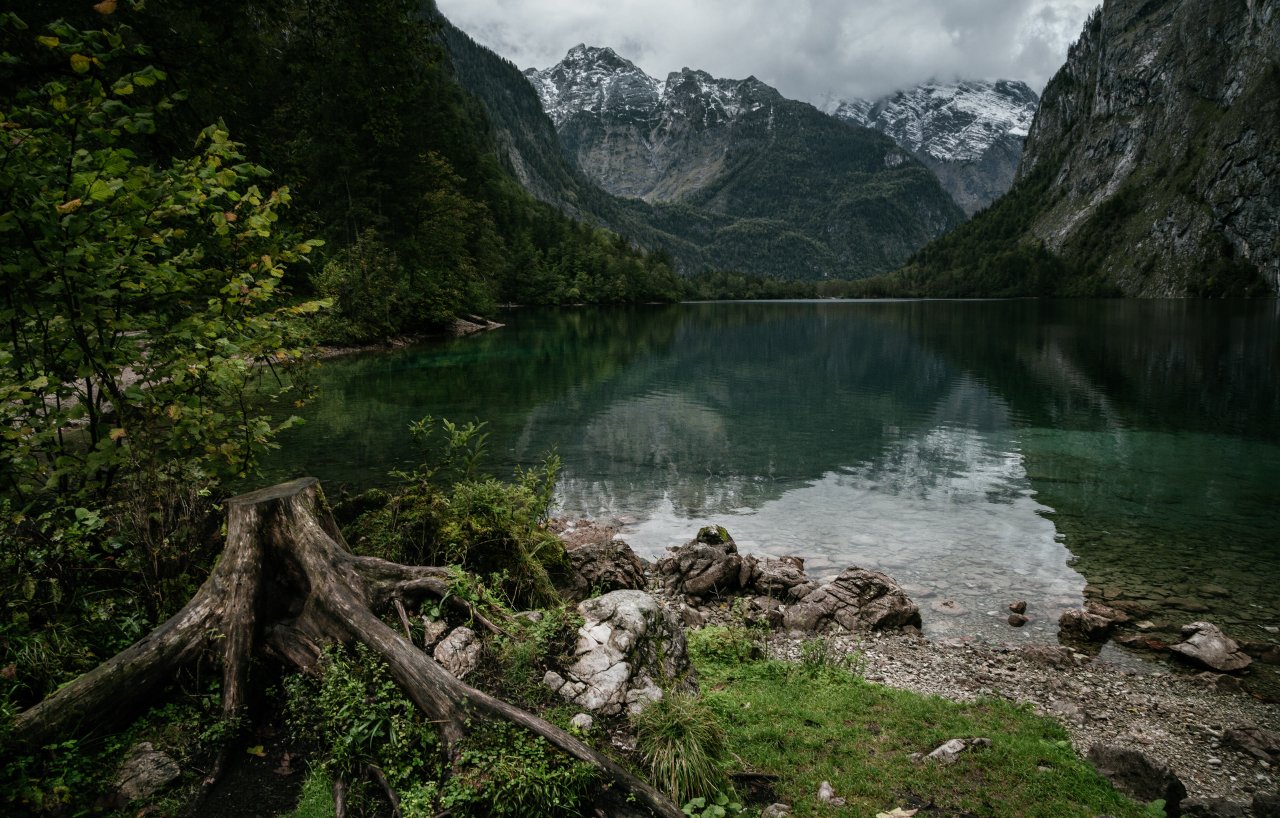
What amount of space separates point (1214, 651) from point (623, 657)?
943 centimetres

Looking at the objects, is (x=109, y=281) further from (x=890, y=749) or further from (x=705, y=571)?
(x=705, y=571)

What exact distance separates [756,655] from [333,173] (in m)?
51.6

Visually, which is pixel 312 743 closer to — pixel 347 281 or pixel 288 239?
pixel 288 239

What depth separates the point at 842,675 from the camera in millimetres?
8805

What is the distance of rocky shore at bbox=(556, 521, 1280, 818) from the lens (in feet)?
22.6

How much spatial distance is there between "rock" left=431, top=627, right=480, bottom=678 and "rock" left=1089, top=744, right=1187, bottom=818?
647cm

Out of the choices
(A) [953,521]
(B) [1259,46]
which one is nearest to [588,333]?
(A) [953,521]

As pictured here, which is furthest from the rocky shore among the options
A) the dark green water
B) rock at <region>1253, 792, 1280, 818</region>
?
the dark green water

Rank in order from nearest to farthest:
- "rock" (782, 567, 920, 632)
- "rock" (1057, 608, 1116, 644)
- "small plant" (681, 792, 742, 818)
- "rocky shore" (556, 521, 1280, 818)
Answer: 1. "small plant" (681, 792, 742, 818)
2. "rocky shore" (556, 521, 1280, 818)
3. "rock" (1057, 608, 1116, 644)
4. "rock" (782, 567, 920, 632)

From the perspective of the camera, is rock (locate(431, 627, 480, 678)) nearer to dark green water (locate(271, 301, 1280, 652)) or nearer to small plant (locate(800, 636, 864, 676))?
small plant (locate(800, 636, 864, 676))

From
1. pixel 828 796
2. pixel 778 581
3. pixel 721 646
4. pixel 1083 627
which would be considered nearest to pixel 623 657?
pixel 828 796

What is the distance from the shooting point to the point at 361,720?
5602mm

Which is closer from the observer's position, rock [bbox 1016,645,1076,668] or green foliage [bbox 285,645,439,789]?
green foliage [bbox 285,645,439,789]

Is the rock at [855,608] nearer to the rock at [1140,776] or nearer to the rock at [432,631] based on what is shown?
the rock at [1140,776]
